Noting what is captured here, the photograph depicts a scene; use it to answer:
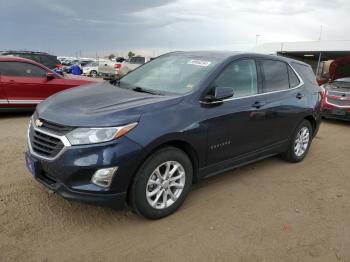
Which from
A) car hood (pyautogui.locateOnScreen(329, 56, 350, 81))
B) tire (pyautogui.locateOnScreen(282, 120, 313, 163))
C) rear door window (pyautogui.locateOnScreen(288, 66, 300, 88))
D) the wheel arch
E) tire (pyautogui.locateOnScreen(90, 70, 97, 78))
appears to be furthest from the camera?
tire (pyautogui.locateOnScreen(90, 70, 97, 78))

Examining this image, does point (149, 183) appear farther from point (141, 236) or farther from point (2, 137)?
Answer: point (2, 137)

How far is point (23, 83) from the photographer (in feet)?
26.7

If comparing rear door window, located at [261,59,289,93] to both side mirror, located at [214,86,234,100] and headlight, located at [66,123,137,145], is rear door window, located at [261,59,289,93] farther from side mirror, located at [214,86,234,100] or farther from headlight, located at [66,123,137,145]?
headlight, located at [66,123,137,145]

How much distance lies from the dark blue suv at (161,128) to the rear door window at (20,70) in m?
4.68

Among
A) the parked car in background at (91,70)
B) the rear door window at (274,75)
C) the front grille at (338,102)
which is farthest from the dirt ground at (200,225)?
the parked car in background at (91,70)

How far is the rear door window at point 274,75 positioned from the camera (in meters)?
4.66

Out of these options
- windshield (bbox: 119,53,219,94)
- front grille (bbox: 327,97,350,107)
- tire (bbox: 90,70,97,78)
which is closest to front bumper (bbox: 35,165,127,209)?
windshield (bbox: 119,53,219,94)

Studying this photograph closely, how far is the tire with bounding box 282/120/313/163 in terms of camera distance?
5344mm

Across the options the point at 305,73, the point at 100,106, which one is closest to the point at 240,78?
the point at 100,106

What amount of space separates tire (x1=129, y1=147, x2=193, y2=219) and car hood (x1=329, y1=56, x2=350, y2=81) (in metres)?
10.5

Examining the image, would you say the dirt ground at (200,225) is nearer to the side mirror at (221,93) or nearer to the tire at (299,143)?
the tire at (299,143)

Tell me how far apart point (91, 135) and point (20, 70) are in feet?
20.4

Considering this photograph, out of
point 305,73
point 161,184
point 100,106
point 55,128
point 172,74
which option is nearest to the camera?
point 55,128

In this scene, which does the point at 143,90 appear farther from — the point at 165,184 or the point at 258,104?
the point at 258,104
